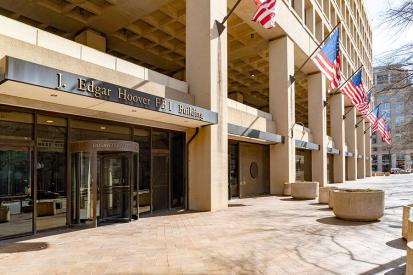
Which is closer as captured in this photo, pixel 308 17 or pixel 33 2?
pixel 33 2

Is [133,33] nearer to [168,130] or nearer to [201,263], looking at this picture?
[168,130]

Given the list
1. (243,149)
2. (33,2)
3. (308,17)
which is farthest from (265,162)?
(33,2)

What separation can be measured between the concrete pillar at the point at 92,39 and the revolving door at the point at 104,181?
9.60 meters

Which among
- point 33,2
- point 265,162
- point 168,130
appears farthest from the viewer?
point 265,162

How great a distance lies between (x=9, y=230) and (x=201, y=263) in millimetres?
5517

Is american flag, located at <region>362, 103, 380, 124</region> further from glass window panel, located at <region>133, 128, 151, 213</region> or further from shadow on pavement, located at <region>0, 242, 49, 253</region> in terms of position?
shadow on pavement, located at <region>0, 242, 49, 253</region>

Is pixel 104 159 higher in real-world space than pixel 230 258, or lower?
higher

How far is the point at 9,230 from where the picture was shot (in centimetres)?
882

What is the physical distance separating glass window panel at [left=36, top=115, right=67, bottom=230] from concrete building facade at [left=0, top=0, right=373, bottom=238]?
3cm

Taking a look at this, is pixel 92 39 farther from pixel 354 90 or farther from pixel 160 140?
pixel 354 90

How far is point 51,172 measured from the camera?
982cm

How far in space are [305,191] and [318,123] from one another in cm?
1208

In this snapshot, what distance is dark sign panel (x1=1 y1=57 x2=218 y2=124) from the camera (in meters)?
7.05

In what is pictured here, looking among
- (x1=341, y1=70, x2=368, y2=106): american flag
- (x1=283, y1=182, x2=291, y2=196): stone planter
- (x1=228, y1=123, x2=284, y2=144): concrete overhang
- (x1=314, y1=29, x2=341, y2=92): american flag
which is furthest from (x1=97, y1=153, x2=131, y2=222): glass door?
(x1=341, y1=70, x2=368, y2=106): american flag
